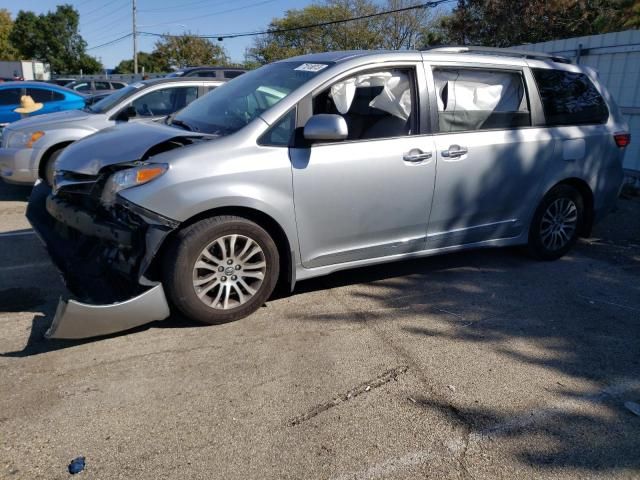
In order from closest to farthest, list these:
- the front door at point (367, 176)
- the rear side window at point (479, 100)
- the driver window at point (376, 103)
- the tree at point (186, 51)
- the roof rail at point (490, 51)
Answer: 1. the front door at point (367, 176)
2. the driver window at point (376, 103)
3. the rear side window at point (479, 100)
4. the roof rail at point (490, 51)
5. the tree at point (186, 51)

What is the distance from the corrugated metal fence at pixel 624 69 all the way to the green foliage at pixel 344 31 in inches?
1225

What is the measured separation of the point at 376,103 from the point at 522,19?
67.2 ft

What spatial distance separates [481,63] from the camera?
185 inches

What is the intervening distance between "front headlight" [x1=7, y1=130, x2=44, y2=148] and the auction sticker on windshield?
436 centimetres

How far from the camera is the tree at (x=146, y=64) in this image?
5550cm

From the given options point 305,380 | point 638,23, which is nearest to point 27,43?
point 638,23

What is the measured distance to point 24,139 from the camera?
7.09 meters

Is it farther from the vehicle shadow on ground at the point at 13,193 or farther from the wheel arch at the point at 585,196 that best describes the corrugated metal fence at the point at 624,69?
the vehicle shadow on ground at the point at 13,193

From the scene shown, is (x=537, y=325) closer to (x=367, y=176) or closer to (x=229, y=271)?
(x=367, y=176)

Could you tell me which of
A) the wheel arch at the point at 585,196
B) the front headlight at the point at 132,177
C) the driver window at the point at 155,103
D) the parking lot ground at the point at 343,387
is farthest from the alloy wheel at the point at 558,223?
the driver window at the point at 155,103

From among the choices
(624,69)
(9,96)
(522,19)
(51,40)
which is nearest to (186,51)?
(51,40)

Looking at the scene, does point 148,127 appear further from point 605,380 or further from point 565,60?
point 565,60

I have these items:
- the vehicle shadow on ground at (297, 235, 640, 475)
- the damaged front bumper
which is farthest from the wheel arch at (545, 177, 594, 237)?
the damaged front bumper

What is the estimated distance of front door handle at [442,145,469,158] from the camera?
438cm
